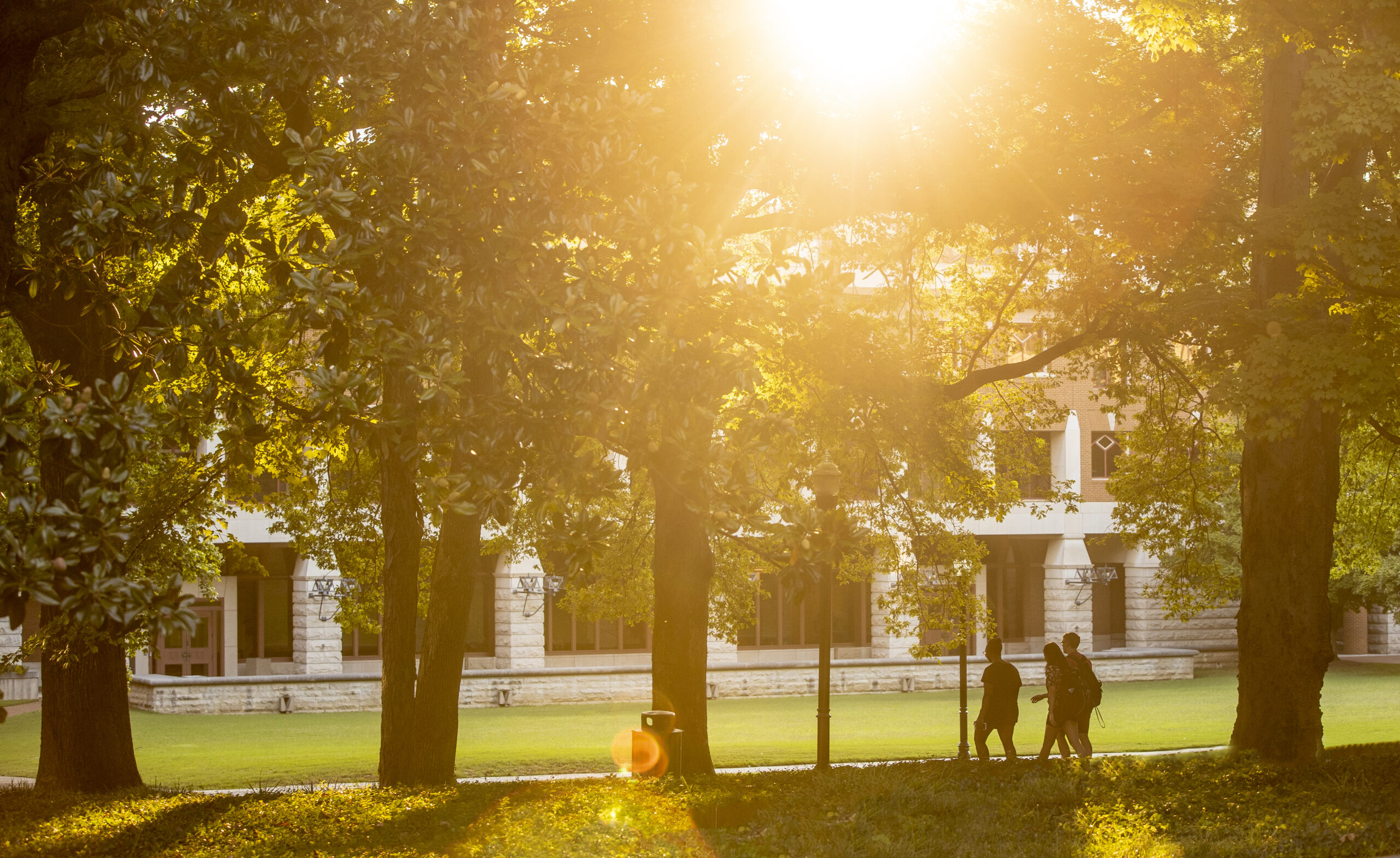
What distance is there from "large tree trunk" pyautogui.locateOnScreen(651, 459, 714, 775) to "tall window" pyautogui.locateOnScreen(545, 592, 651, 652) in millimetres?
23142

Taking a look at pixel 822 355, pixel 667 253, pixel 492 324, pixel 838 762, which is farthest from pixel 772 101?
pixel 838 762

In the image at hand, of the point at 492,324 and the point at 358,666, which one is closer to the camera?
the point at 492,324

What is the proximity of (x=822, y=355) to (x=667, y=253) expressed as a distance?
22.7ft

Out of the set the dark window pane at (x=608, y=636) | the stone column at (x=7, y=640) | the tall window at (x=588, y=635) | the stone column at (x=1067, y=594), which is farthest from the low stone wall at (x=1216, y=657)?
the stone column at (x=7, y=640)

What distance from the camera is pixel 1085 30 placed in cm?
1466

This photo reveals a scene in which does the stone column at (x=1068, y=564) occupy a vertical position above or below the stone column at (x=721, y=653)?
above

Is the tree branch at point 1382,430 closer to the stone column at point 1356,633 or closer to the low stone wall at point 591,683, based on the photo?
the low stone wall at point 591,683

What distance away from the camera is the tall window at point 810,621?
40.3 metres

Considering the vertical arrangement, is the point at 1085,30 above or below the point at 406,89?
above

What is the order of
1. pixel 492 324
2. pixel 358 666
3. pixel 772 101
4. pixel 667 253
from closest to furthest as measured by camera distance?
pixel 492 324 → pixel 667 253 → pixel 772 101 → pixel 358 666

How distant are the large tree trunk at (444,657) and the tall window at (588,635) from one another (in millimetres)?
22782

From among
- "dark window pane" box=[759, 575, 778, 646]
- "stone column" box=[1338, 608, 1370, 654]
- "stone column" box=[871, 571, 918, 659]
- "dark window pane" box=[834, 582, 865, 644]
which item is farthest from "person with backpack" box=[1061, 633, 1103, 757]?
"stone column" box=[1338, 608, 1370, 654]

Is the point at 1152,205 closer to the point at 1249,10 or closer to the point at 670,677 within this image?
the point at 1249,10

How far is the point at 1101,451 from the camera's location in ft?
139
